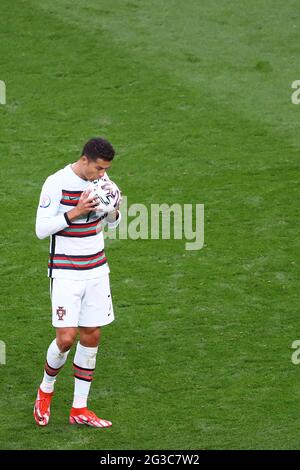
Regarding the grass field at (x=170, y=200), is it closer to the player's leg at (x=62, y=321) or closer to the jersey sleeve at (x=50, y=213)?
the player's leg at (x=62, y=321)


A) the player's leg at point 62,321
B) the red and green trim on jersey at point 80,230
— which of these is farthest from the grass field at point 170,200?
the red and green trim on jersey at point 80,230

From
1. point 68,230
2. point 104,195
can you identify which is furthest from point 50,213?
point 104,195

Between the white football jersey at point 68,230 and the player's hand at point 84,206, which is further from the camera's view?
the white football jersey at point 68,230

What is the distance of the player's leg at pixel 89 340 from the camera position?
28.2 ft

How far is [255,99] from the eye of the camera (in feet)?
48.2

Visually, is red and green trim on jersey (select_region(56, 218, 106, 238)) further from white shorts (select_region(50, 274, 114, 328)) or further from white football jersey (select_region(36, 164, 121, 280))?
white shorts (select_region(50, 274, 114, 328))

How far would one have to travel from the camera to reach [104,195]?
829cm

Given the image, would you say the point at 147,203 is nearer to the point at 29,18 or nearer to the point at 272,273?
the point at 272,273

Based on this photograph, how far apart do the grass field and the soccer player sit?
0.31m

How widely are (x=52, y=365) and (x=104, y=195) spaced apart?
1.44 m

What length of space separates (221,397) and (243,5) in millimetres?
9336

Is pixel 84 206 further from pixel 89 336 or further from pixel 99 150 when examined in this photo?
pixel 89 336

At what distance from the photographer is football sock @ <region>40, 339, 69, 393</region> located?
28.3 ft
